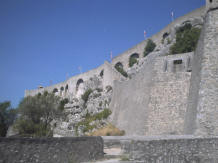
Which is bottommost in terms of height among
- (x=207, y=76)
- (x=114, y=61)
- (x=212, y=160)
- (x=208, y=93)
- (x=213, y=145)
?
(x=212, y=160)

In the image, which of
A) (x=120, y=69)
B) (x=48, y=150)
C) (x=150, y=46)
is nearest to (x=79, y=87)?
(x=120, y=69)

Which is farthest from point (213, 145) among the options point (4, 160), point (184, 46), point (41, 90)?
point (41, 90)

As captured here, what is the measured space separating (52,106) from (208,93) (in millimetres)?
15027

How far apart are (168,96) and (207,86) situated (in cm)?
426

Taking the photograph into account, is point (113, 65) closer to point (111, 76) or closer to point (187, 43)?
point (111, 76)

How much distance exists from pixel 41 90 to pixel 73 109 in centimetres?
3856

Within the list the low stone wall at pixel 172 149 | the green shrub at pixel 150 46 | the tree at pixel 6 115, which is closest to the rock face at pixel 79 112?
the tree at pixel 6 115

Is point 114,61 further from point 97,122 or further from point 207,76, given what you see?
point 207,76

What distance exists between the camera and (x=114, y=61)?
49.1 metres

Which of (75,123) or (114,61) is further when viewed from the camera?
(114,61)

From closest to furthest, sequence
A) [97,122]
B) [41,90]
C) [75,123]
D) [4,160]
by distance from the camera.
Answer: [4,160]
[97,122]
[75,123]
[41,90]

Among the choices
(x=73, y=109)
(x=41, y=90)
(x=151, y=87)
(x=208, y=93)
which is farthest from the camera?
(x=41, y=90)

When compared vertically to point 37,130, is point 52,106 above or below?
above

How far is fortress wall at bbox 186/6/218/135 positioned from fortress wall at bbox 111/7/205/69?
65.5ft
